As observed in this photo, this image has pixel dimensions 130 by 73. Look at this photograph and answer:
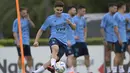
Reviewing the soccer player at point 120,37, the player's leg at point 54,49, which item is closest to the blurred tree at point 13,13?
the soccer player at point 120,37

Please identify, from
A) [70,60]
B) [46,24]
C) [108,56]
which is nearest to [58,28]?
[46,24]

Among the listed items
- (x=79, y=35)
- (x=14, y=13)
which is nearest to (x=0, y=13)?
(x=14, y=13)

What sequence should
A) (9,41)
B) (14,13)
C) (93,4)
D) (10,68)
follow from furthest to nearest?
1. (93,4)
2. (14,13)
3. (9,41)
4. (10,68)

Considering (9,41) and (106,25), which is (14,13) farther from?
(106,25)

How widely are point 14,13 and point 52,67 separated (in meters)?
14.8

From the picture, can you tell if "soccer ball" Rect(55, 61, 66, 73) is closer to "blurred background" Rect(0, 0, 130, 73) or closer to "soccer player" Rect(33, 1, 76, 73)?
"soccer player" Rect(33, 1, 76, 73)

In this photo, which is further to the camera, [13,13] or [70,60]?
[13,13]

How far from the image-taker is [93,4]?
105 ft

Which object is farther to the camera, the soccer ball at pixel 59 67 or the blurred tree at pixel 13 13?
the blurred tree at pixel 13 13

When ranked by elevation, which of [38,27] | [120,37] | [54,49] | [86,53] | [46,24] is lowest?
[38,27]

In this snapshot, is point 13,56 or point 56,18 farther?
point 13,56

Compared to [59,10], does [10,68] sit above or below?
below

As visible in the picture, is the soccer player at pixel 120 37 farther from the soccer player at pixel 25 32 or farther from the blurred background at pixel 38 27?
the soccer player at pixel 25 32

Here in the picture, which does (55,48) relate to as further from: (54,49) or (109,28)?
(109,28)
